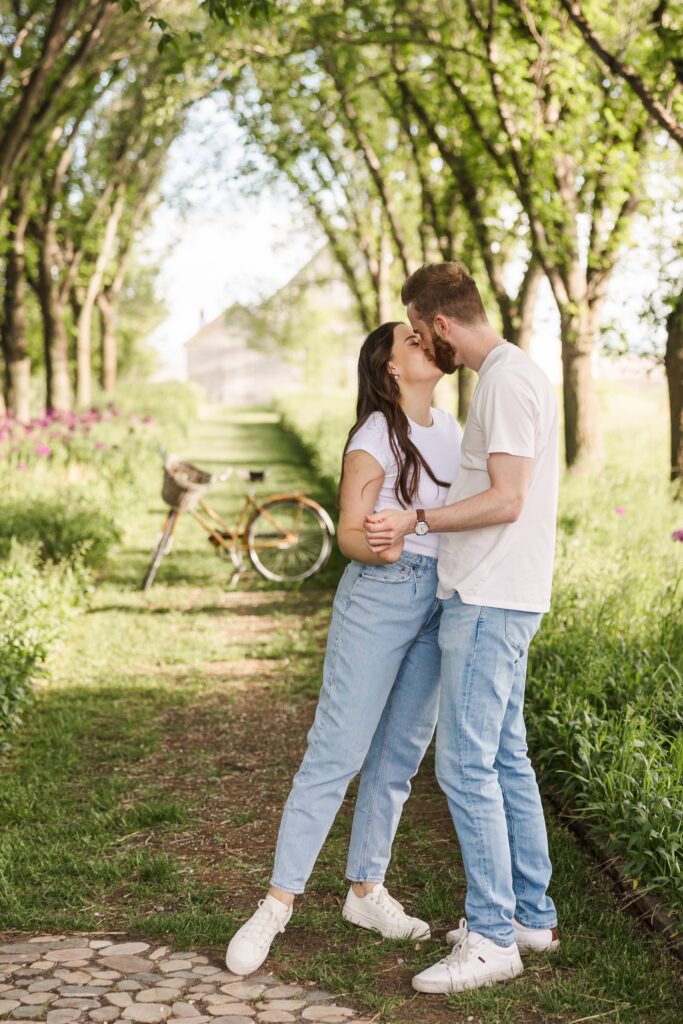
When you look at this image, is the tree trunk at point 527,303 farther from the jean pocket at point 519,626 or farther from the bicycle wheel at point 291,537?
the jean pocket at point 519,626

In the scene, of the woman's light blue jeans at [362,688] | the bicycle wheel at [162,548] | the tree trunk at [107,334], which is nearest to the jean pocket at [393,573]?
the woman's light blue jeans at [362,688]

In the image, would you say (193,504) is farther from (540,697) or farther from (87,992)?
(87,992)

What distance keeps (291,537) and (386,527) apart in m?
7.13

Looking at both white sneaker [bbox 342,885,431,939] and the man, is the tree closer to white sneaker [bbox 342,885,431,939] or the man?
the man

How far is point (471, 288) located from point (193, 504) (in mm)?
6726

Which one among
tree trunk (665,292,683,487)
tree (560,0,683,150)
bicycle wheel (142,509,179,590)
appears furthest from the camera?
tree trunk (665,292,683,487)

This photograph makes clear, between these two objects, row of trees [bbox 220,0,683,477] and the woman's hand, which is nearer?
the woman's hand

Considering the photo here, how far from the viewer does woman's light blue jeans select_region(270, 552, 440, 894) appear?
12.1 ft

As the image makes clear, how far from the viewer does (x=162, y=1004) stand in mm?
3471

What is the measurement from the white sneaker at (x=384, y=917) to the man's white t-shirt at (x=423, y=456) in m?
Answer: 1.30

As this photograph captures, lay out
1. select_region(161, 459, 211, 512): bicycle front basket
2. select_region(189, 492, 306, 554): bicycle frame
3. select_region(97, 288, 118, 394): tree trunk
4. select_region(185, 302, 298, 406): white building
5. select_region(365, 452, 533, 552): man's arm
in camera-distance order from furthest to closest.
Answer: select_region(185, 302, 298, 406): white building < select_region(97, 288, 118, 394): tree trunk < select_region(189, 492, 306, 554): bicycle frame < select_region(161, 459, 211, 512): bicycle front basket < select_region(365, 452, 533, 552): man's arm

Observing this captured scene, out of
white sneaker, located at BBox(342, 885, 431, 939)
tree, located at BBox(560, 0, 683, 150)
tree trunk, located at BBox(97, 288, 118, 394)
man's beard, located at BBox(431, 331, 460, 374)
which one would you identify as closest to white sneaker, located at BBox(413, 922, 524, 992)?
white sneaker, located at BBox(342, 885, 431, 939)

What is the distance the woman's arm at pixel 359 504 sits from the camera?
3.59 meters

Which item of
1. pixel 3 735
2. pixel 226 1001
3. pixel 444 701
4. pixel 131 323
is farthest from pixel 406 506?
pixel 131 323
